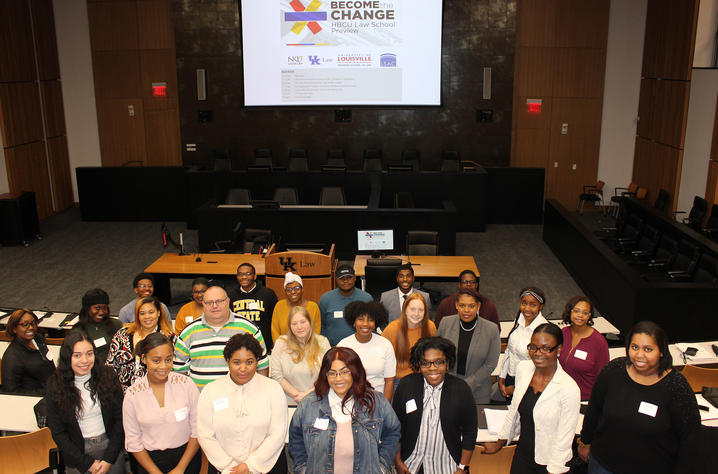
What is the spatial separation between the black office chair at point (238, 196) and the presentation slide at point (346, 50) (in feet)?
11.3

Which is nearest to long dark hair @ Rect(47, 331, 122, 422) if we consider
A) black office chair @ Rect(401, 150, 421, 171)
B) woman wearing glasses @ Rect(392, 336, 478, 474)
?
woman wearing glasses @ Rect(392, 336, 478, 474)

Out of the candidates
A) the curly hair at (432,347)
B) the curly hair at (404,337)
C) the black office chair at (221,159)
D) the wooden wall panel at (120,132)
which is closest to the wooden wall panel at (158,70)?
the wooden wall panel at (120,132)

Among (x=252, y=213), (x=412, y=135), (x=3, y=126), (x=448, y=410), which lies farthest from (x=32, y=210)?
(x=448, y=410)

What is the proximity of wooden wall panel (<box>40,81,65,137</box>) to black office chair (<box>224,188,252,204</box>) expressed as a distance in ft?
17.7

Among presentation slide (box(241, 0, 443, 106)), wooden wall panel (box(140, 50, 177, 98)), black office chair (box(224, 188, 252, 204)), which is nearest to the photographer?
black office chair (box(224, 188, 252, 204))

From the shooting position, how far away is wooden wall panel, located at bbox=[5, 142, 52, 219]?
12.7 meters

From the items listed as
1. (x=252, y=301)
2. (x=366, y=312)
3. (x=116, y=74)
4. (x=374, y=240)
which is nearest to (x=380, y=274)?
(x=374, y=240)

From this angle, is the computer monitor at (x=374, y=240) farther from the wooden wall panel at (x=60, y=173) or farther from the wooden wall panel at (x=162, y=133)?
the wooden wall panel at (x=60, y=173)

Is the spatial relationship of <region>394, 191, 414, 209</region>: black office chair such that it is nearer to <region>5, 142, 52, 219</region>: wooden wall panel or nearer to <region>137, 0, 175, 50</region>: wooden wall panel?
<region>137, 0, 175, 50</region>: wooden wall panel

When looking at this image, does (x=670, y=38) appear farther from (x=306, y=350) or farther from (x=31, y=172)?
(x=31, y=172)

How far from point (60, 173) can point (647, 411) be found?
14.1 metres

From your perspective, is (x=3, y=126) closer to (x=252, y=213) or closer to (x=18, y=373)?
(x=252, y=213)

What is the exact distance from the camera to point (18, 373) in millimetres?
4750

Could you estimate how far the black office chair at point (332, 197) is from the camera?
11672 mm
